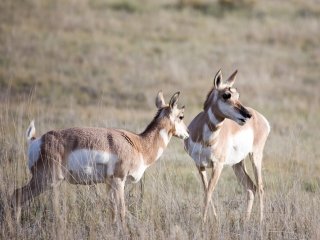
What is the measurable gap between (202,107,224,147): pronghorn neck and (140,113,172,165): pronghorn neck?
56 centimetres

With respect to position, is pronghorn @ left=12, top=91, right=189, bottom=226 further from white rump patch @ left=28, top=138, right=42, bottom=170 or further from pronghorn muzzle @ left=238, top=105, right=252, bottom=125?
pronghorn muzzle @ left=238, top=105, right=252, bottom=125

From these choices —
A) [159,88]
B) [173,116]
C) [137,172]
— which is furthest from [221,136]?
[159,88]

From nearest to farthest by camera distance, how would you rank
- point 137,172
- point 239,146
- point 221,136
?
point 137,172, point 221,136, point 239,146

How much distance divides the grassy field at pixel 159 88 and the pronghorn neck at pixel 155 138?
0.90 ft

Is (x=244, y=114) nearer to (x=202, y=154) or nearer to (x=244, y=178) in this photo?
(x=202, y=154)

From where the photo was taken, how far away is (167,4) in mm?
29438

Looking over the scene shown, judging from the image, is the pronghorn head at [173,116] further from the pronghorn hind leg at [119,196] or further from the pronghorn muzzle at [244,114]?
the pronghorn hind leg at [119,196]

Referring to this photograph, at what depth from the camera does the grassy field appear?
29.0 ft

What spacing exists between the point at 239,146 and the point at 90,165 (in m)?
2.65

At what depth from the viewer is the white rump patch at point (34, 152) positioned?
8570 millimetres

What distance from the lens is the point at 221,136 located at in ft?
33.7

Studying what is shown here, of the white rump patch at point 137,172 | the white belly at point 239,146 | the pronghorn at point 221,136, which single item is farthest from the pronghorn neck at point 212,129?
the white rump patch at point 137,172

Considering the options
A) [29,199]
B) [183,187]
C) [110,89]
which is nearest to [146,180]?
[183,187]

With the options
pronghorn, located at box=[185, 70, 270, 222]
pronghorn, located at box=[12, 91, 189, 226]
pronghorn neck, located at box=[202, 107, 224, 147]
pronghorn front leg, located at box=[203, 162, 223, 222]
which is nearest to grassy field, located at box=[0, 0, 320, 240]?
pronghorn front leg, located at box=[203, 162, 223, 222]
